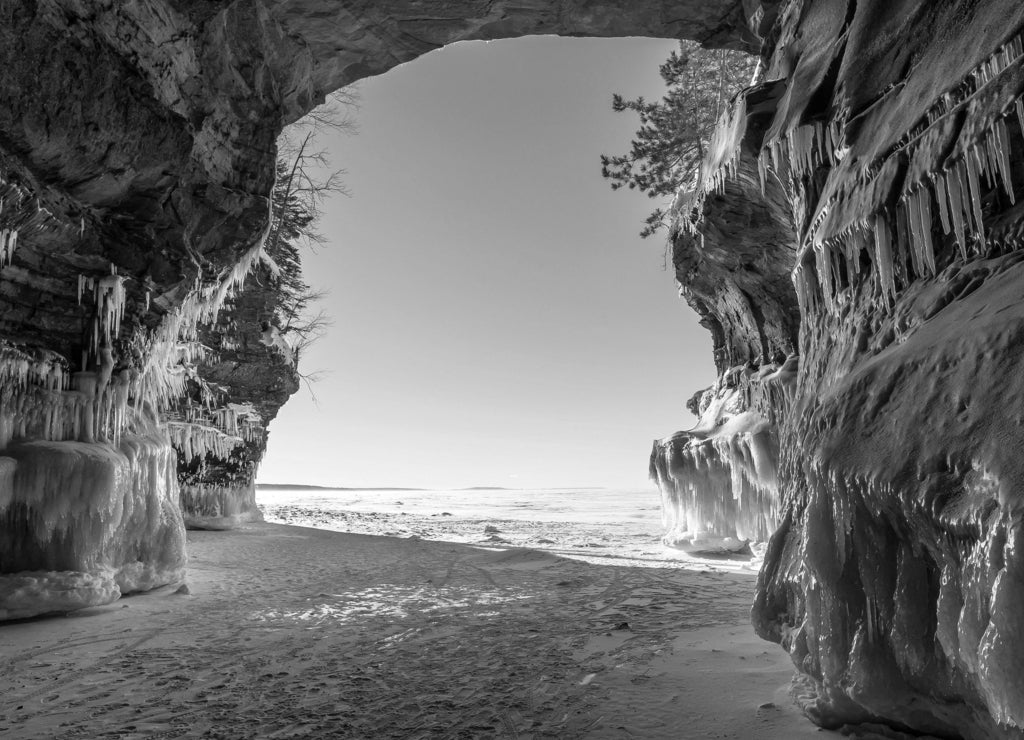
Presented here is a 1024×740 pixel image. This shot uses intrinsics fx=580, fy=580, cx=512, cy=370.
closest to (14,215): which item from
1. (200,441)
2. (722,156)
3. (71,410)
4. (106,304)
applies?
(106,304)

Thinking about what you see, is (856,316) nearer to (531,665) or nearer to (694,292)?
(531,665)

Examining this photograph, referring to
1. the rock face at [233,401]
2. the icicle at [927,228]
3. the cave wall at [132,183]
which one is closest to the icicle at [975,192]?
the icicle at [927,228]

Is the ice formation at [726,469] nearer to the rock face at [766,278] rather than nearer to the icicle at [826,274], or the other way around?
the rock face at [766,278]

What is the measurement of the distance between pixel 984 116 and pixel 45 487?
8.71 metres

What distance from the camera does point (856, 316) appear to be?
4.18m

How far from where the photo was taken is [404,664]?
14.8ft

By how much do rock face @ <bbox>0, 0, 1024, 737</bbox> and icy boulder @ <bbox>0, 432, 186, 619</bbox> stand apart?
0.10 ft

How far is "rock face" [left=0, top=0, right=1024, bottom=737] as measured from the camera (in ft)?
8.30

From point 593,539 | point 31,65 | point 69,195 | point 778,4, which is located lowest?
point 593,539

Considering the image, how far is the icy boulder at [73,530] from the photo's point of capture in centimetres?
607

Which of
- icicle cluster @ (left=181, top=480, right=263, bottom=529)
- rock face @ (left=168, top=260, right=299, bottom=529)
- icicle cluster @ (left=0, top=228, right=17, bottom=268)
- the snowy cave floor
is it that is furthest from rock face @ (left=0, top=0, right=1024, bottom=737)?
icicle cluster @ (left=181, top=480, right=263, bottom=529)

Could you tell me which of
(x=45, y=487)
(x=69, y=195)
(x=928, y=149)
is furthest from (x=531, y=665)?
(x=69, y=195)

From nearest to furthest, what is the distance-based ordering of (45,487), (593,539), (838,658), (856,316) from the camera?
(838,658)
(856,316)
(45,487)
(593,539)

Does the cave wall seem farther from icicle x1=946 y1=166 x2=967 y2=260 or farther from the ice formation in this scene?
icicle x1=946 y1=166 x2=967 y2=260
